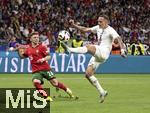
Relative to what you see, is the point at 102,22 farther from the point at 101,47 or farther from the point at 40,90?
the point at 40,90

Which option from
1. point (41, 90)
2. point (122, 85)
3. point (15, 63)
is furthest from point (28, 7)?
point (41, 90)

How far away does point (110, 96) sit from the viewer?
1897cm

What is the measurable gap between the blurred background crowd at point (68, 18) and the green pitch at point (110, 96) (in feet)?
25.4

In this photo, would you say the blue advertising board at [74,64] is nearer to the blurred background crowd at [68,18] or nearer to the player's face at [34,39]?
the blurred background crowd at [68,18]

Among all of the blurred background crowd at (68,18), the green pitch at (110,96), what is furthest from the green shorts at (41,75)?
the blurred background crowd at (68,18)

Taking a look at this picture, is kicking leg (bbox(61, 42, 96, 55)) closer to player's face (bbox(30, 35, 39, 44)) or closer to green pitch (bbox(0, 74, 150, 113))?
player's face (bbox(30, 35, 39, 44))

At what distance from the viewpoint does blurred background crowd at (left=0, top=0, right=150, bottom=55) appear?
36656 millimetres

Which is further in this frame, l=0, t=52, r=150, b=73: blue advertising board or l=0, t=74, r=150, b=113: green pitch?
l=0, t=52, r=150, b=73: blue advertising board

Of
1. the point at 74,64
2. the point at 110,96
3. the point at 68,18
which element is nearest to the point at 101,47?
the point at 110,96

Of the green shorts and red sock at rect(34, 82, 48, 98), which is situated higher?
the green shorts

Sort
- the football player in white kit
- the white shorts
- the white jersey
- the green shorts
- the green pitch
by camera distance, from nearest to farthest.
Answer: the green pitch
the green shorts
the football player in white kit
the white shorts
the white jersey

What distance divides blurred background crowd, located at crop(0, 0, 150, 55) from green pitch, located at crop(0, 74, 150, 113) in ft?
25.4

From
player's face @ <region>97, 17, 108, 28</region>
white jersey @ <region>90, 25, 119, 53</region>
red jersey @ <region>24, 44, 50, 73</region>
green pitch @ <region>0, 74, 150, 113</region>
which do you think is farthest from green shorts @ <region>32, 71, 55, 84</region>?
player's face @ <region>97, 17, 108, 28</region>

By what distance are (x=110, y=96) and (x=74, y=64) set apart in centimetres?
1191
